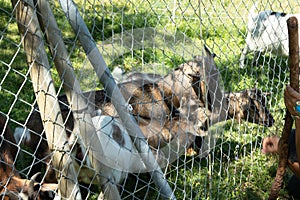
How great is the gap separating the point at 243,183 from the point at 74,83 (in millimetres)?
2319

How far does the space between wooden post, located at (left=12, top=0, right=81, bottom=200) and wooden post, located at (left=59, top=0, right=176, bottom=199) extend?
335 mm

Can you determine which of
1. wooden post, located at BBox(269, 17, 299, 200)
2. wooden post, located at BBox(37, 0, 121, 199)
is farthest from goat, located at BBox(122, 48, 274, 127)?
wooden post, located at BBox(37, 0, 121, 199)

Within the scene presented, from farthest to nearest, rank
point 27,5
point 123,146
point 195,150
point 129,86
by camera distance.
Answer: point 195,150, point 129,86, point 123,146, point 27,5

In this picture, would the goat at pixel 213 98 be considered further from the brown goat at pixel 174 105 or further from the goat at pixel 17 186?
the goat at pixel 17 186

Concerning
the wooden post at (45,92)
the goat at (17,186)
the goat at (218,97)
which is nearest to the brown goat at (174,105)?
the goat at (218,97)

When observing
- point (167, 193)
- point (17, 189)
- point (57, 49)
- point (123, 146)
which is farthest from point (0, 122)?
point (57, 49)

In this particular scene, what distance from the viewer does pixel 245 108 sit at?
19.0ft

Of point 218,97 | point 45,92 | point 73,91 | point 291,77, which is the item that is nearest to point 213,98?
point 218,97

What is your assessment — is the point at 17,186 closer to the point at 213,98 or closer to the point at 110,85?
the point at 110,85

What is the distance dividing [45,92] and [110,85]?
567 millimetres

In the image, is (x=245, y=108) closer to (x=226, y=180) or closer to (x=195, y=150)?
(x=195, y=150)

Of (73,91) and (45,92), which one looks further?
(73,91)

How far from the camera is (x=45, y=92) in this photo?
98.2 inches

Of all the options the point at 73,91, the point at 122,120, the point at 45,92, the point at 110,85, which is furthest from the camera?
the point at 122,120
